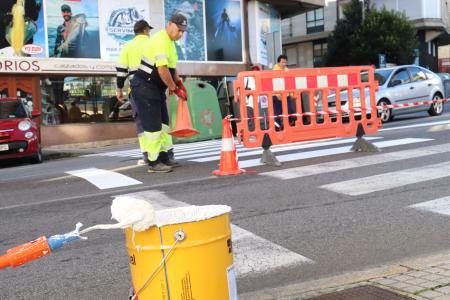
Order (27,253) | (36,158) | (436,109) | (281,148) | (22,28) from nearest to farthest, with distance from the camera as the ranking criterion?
(27,253) → (281,148) → (36,158) → (436,109) → (22,28)

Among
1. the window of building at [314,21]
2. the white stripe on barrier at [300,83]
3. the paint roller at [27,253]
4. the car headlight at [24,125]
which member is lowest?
the paint roller at [27,253]

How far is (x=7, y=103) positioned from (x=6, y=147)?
1503 millimetres

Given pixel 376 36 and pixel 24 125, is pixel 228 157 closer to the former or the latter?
pixel 24 125

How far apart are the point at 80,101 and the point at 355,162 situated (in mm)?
14323

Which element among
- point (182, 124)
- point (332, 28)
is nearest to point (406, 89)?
point (182, 124)

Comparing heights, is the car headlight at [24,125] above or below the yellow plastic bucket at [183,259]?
above

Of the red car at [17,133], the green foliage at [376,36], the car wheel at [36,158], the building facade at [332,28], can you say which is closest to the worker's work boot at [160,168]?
the red car at [17,133]

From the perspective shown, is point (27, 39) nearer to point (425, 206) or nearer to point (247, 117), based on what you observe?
point (247, 117)

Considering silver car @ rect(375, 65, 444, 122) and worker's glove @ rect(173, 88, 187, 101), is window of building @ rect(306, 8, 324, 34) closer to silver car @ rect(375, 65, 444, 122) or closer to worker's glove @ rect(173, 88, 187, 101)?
silver car @ rect(375, 65, 444, 122)

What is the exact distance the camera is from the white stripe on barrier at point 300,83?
8.37 metres

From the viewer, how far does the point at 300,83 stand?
332 inches

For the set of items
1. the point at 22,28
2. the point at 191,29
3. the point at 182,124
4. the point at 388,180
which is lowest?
the point at 388,180

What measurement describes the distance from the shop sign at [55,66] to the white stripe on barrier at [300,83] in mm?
12793

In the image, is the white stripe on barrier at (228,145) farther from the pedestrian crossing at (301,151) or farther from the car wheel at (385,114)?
the car wheel at (385,114)
